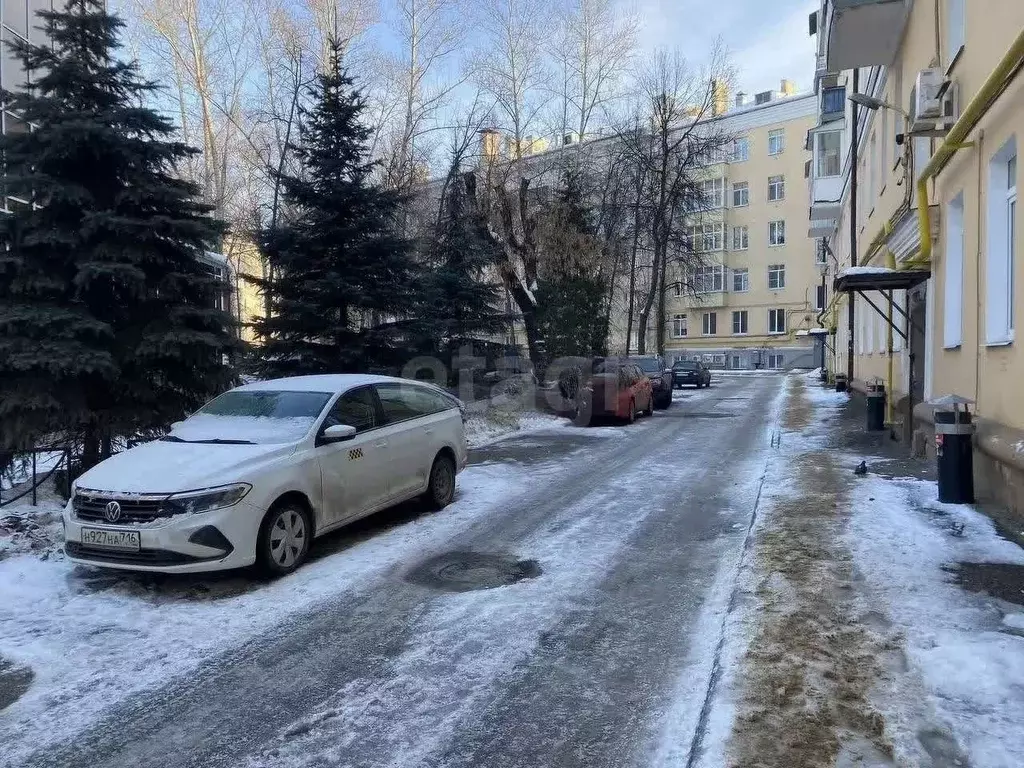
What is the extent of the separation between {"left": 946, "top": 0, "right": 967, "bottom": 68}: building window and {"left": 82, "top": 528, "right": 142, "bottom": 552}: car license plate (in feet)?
33.7

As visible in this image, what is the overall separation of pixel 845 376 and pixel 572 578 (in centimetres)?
2380

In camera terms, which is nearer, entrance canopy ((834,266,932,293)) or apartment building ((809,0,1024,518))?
apartment building ((809,0,1024,518))

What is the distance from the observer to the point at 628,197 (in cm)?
3152

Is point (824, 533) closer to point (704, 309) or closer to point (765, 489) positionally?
point (765, 489)

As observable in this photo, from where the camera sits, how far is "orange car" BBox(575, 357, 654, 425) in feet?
57.6

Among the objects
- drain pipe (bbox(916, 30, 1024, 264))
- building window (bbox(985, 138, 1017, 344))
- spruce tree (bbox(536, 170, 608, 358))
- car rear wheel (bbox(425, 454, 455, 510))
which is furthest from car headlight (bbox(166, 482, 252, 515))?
→ spruce tree (bbox(536, 170, 608, 358))

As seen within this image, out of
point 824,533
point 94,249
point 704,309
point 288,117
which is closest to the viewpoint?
point 824,533

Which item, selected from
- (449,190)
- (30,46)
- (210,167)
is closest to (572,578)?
(30,46)

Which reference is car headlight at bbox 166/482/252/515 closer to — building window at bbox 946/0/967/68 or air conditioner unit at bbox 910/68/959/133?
air conditioner unit at bbox 910/68/959/133

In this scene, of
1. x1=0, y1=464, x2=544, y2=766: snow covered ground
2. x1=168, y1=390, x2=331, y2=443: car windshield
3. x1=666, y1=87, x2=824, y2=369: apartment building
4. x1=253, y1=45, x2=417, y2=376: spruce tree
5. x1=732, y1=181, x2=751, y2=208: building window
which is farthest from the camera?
x1=732, y1=181, x2=751, y2=208: building window

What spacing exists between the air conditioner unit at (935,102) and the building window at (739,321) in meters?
50.1

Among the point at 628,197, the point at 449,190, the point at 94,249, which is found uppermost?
the point at 628,197

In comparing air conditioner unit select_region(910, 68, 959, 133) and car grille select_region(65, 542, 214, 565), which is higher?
air conditioner unit select_region(910, 68, 959, 133)

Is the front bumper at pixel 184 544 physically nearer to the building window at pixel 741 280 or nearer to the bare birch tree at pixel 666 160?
the bare birch tree at pixel 666 160
